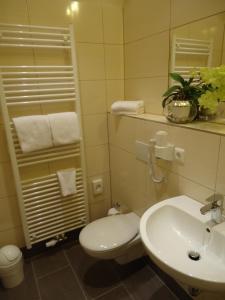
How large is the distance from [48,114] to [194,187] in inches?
44.2

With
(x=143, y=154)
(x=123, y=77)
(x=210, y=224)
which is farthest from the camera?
(x=123, y=77)

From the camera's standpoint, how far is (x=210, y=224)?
97 cm

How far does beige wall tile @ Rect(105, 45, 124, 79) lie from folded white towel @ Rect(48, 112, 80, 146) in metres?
0.51

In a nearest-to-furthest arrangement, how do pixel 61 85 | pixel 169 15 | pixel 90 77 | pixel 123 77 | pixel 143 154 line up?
pixel 169 15
pixel 143 154
pixel 61 85
pixel 90 77
pixel 123 77

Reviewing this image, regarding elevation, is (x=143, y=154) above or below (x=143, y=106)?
below

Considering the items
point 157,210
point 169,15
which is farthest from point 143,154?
point 169,15

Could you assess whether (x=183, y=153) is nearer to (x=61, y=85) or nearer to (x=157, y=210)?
(x=157, y=210)

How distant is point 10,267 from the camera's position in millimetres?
1519

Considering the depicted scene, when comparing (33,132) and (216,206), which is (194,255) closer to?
(216,206)

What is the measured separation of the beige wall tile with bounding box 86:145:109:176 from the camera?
1.91 m

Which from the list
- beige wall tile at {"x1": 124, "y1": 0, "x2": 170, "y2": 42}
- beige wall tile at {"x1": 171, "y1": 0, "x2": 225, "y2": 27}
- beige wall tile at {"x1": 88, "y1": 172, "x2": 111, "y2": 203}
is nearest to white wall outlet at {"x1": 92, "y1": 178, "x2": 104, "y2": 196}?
beige wall tile at {"x1": 88, "y1": 172, "x2": 111, "y2": 203}

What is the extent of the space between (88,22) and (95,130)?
0.84 meters

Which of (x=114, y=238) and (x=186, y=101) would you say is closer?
(x=186, y=101)

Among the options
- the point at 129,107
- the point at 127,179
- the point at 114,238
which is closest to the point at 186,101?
the point at 129,107
